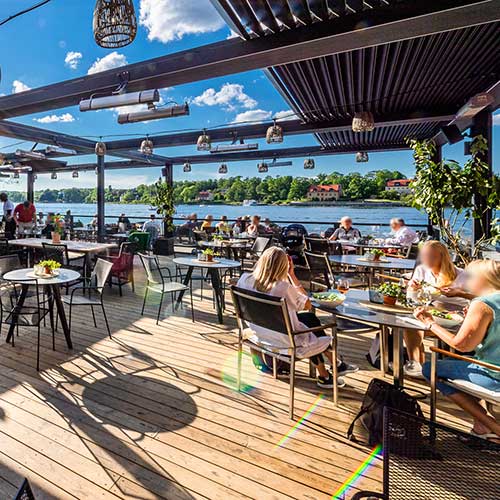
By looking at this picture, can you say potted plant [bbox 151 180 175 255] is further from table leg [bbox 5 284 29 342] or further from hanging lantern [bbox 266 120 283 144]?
table leg [bbox 5 284 29 342]

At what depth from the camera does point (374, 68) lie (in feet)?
14.4

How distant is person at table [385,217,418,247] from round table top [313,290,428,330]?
15.2 ft

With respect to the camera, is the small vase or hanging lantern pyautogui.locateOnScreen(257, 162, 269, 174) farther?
hanging lantern pyautogui.locateOnScreen(257, 162, 269, 174)

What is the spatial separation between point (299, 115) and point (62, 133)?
6.45 meters

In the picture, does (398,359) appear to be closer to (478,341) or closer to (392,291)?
(392,291)

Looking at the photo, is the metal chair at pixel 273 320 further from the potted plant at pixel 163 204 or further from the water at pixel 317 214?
the potted plant at pixel 163 204

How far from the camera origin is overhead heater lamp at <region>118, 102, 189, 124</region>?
4.45 m

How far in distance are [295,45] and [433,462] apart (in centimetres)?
350

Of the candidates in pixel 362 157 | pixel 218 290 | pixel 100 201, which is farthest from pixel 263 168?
pixel 218 290

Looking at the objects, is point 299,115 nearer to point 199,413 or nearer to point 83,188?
point 199,413

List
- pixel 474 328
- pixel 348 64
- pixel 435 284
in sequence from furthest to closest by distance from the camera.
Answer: pixel 348 64, pixel 435 284, pixel 474 328

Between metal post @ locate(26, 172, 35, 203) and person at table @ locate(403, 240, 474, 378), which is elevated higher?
metal post @ locate(26, 172, 35, 203)

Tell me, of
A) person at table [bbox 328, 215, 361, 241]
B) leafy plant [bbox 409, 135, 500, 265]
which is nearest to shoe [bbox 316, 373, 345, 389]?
leafy plant [bbox 409, 135, 500, 265]

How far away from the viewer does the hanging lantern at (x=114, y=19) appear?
2408mm
